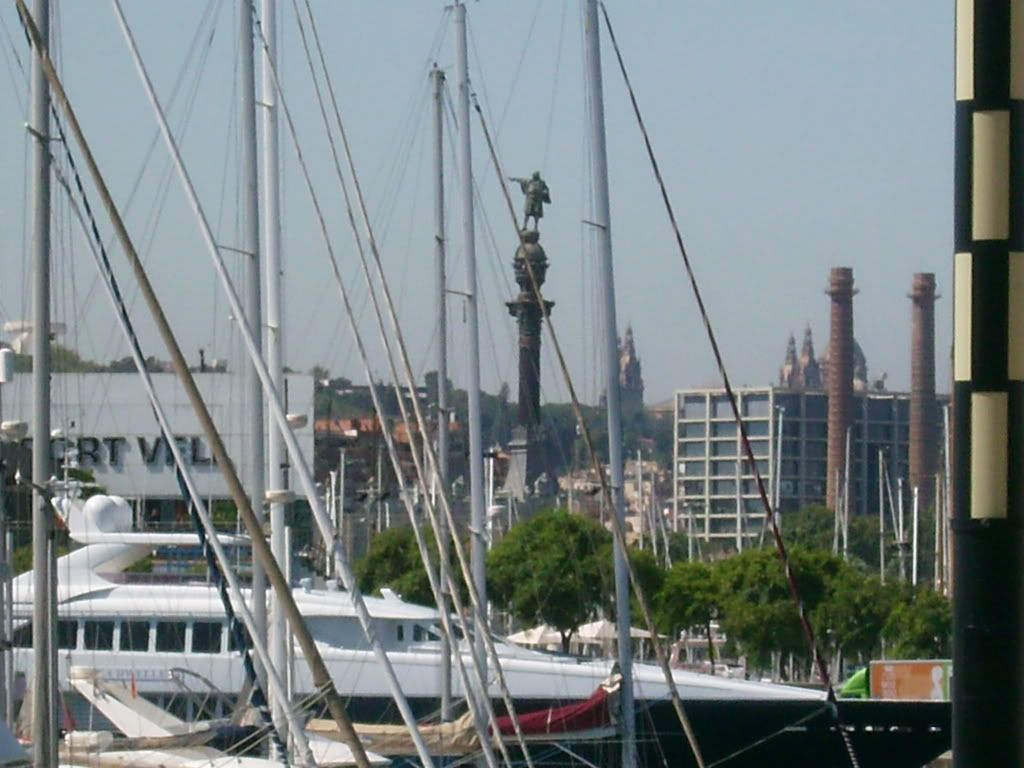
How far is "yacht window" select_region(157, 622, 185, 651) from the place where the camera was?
32469 millimetres

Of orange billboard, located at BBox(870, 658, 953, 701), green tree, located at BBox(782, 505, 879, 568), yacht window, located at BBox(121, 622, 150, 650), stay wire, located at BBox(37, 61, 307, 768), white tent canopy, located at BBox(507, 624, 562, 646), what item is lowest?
green tree, located at BBox(782, 505, 879, 568)

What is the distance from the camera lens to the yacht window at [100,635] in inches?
1275

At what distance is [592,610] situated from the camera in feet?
160

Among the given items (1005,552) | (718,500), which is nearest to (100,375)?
(1005,552)

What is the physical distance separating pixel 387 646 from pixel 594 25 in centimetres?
1236

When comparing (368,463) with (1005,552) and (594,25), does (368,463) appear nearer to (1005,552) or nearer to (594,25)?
(594,25)

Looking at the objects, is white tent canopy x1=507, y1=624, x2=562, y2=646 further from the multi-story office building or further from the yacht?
the multi-story office building

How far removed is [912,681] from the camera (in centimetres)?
3438

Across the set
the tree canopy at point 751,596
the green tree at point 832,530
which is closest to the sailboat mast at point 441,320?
the tree canopy at point 751,596

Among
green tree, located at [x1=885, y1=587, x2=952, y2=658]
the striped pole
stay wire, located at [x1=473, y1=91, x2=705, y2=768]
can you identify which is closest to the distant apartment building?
green tree, located at [x1=885, y1=587, x2=952, y2=658]

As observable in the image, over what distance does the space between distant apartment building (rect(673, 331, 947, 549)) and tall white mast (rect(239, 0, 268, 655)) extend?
14787cm

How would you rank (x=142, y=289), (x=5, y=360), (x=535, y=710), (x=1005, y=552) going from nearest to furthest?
(x=1005, y=552) → (x=142, y=289) → (x=5, y=360) → (x=535, y=710)

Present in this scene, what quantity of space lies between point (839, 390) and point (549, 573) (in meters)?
111

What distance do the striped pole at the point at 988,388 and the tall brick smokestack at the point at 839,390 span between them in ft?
478
